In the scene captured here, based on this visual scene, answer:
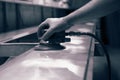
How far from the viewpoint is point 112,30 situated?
2332 mm

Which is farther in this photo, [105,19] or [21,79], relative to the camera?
[105,19]

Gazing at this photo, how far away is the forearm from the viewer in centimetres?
137

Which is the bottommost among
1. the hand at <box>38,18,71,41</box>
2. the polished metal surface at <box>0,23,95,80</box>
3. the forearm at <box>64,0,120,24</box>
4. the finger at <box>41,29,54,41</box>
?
the polished metal surface at <box>0,23,95,80</box>

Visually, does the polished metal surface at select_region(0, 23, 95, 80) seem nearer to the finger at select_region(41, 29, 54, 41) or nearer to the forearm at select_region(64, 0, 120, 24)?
the finger at select_region(41, 29, 54, 41)

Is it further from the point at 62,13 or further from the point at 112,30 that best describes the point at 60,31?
the point at 62,13

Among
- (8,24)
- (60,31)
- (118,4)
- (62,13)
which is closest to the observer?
(118,4)

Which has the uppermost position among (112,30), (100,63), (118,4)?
(118,4)

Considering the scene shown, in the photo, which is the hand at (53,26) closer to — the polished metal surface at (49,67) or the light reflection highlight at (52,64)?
the polished metal surface at (49,67)

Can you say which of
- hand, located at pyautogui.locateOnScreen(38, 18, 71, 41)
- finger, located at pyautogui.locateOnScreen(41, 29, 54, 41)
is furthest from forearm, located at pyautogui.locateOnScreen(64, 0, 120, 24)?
finger, located at pyautogui.locateOnScreen(41, 29, 54, 41)

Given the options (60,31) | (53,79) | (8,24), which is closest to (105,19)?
(60,31)

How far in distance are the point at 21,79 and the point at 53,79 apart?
0.48ft

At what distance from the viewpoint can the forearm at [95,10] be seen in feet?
4.50

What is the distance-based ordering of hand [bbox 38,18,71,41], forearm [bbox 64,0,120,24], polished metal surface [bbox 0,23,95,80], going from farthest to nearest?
hand [bbox 38,18,71,41] < forearm [bbox 64,0,120,24] < polished metal surface [bbox 0,23,95,80]

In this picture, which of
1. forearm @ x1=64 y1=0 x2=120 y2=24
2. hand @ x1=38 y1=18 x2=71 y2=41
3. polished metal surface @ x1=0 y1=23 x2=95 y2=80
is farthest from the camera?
hand @ x1=38 y1=18 x2=71 y2=41
